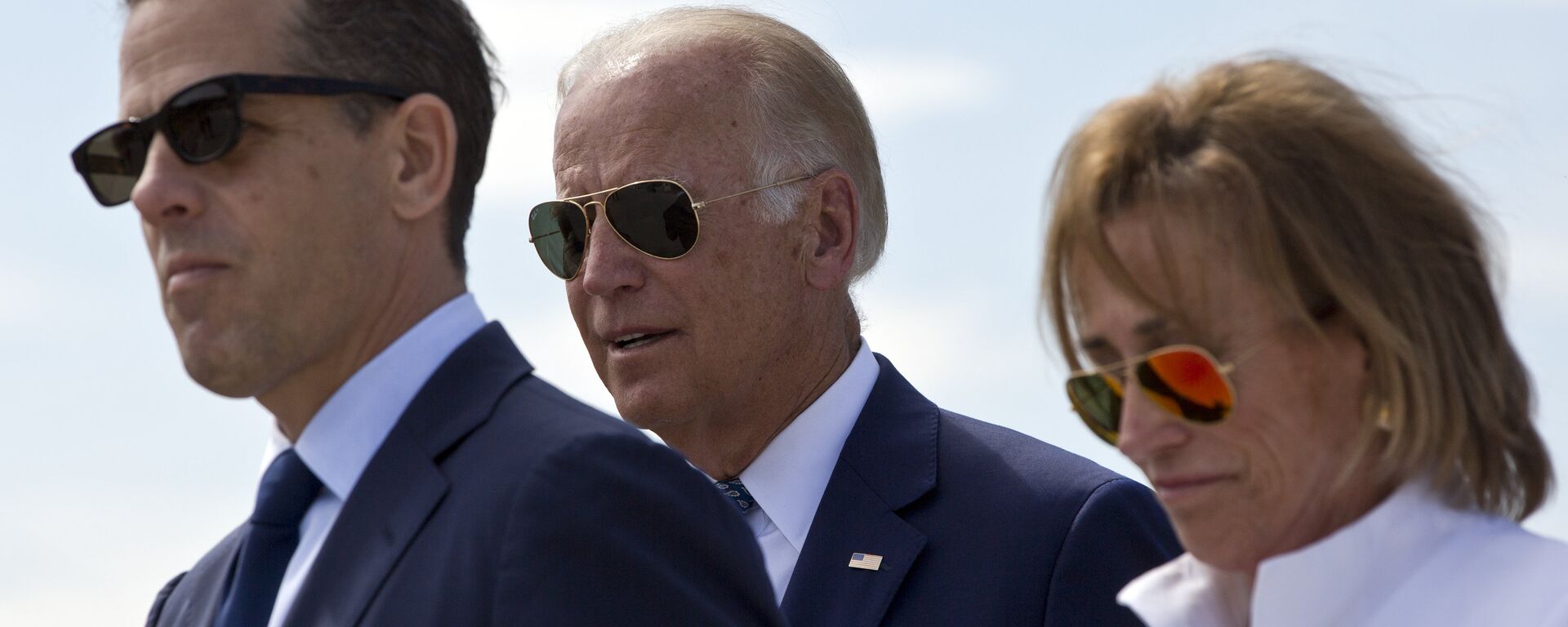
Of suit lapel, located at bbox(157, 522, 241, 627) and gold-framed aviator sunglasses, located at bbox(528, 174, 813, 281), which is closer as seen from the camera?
suit lapel, located at bbox(157, 522, 241, 627)

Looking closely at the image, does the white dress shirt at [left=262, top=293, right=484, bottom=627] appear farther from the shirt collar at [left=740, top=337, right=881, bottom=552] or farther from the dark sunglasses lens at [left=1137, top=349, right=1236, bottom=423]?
the shirt collar at [left=740, top=337, right=881, bottom=552]

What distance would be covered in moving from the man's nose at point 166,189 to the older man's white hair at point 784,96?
229cm

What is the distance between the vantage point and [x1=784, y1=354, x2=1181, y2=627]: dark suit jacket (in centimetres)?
450

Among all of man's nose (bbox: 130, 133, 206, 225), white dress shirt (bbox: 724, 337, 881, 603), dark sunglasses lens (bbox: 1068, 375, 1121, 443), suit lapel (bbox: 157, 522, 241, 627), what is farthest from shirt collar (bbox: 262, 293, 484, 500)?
white dress shirt (bbox: 724, 337, 881, 603)

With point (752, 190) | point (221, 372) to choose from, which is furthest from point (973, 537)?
point (221, 372)

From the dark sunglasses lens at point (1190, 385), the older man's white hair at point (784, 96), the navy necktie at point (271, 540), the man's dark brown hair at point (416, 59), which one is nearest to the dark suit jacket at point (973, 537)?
the older man's white hair at point (784, 96)

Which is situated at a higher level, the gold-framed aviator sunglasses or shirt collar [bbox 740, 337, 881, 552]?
the gold-framed aviator sunglasses

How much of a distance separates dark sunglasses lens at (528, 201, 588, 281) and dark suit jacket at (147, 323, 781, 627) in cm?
210

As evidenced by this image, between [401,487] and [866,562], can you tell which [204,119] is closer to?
[401,487]

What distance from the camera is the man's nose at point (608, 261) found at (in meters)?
5.18

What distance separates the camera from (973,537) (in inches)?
184

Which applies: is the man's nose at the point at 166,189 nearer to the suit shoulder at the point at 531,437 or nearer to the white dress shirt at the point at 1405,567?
the suit shoulder at the point at 531,437

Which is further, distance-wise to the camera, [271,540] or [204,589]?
[204,589]

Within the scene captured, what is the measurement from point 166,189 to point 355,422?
1.58 ft
